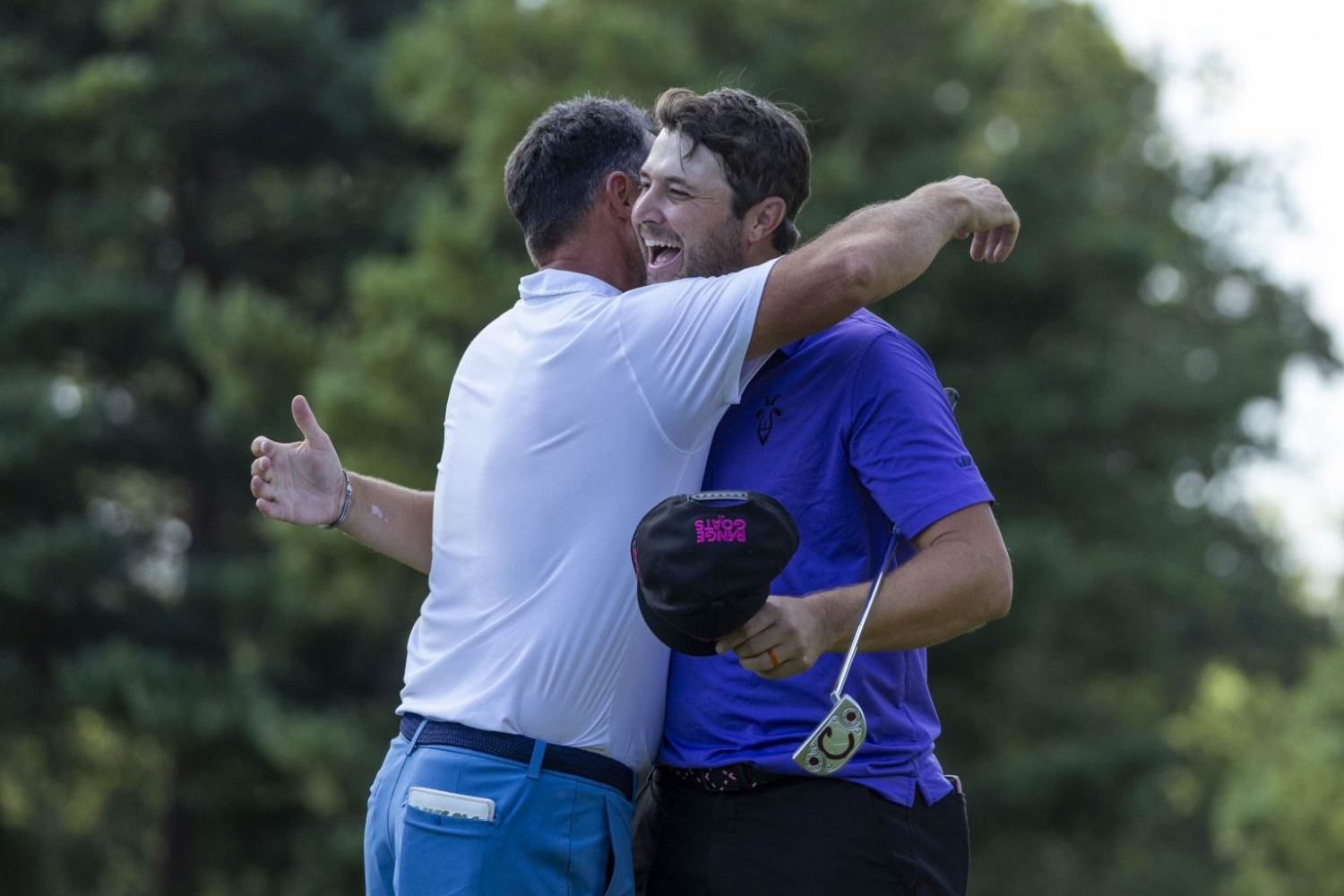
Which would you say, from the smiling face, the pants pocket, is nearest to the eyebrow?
the smiling face

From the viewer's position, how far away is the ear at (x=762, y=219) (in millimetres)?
3338

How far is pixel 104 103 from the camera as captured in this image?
19.5m

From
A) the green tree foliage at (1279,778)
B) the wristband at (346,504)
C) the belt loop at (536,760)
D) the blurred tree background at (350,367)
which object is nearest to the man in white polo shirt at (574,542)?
the belt loop at (536,760)

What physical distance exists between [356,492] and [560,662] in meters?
0.81

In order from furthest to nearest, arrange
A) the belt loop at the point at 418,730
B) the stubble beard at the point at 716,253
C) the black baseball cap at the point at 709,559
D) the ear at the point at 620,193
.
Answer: the ear at the point at 620,193 < the stubble beard at the point at 716,253 < the belt loop at the point at 418,730 < the black baseball cap at the point at 709,559

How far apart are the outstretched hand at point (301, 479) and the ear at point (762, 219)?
37.2 inches

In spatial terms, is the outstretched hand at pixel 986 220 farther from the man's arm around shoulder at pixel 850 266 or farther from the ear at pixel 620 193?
the ear at pixel 620 193

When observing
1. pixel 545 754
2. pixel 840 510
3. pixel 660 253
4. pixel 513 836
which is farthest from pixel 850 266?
pixel 513 836

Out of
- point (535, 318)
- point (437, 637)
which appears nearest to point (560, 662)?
point (437, 637)

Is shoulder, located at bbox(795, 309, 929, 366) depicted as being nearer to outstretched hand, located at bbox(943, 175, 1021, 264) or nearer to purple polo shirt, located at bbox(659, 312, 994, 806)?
purple polo shirt, located at bbox(659, 312, 994, 806)

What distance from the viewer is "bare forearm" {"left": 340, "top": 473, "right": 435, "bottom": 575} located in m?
3.67

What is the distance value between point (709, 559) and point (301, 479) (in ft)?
4.32

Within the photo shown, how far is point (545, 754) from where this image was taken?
3068 mm

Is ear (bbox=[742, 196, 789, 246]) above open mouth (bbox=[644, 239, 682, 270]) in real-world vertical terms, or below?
above
